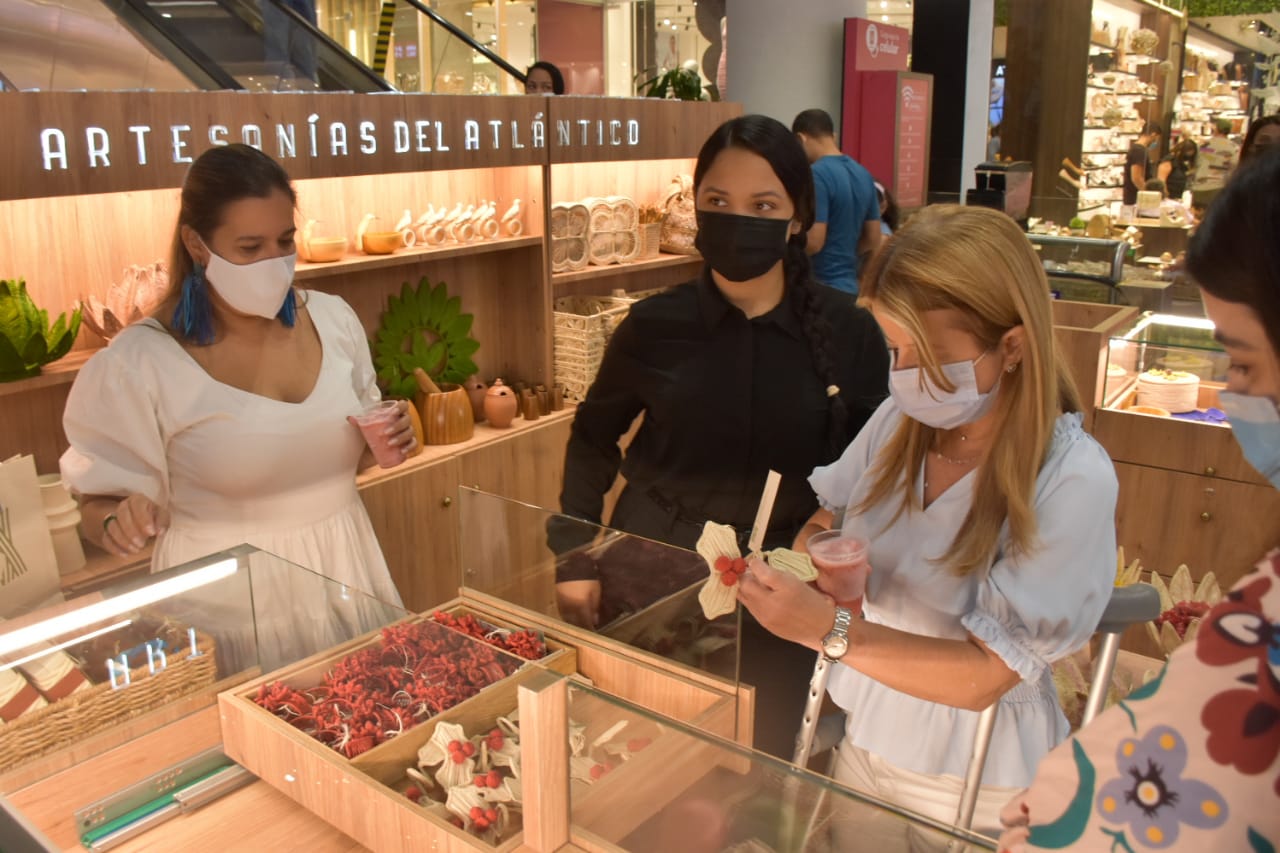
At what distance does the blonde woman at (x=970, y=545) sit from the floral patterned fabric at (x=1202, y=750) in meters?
0.71

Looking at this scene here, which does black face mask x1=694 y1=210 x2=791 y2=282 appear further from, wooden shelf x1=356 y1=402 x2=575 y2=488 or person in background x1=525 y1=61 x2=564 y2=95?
person in background x1=525 y1=61 x2=564 y2=95

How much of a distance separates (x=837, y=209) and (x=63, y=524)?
157 inches

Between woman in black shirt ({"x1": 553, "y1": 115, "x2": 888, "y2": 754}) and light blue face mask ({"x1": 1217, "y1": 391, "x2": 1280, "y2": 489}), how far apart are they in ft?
4.32

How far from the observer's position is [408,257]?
4109 mm

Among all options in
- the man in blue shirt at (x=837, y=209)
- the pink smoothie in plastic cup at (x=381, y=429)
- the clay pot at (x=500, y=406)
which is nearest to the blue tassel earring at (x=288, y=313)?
the pink smoothie in plastic cup at (x=381, y=429)

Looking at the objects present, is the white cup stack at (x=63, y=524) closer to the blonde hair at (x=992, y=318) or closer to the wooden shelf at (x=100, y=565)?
the wooden shelf at (x=100, y=565)

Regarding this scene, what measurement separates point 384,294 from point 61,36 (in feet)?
4.67

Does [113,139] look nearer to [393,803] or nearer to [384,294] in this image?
[384,294]

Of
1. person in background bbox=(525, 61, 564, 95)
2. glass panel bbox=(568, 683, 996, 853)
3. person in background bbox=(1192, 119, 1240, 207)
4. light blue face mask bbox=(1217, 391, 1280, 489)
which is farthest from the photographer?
person in background bbox=(1192, 119, 1240, 207)

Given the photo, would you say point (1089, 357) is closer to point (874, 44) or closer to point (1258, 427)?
point (1258, 427)

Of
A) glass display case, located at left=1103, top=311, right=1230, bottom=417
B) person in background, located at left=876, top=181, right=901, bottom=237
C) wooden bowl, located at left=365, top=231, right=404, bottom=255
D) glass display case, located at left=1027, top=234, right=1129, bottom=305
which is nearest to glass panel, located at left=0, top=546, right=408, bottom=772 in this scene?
wooden bowl, located at left=365, top=231, right=404, bottom=255

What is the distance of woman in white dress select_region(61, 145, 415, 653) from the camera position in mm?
2238

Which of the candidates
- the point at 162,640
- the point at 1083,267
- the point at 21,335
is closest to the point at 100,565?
the point at 21,335

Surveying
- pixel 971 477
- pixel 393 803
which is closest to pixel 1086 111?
pixel 971 477
